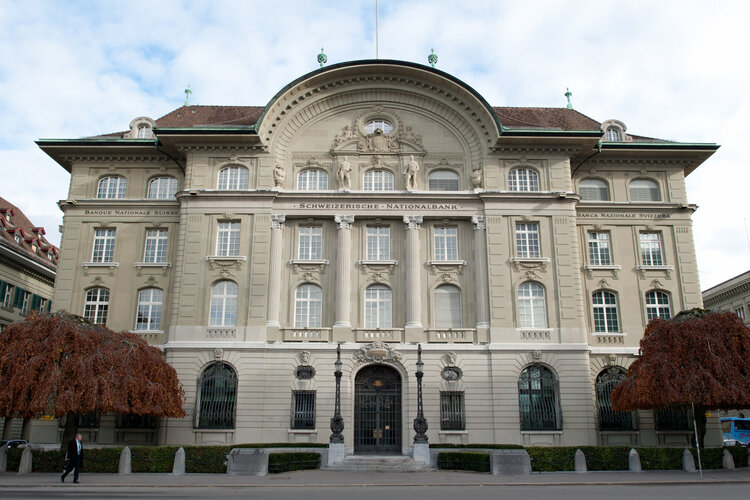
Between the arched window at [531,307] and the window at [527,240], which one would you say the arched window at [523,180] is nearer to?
the window at [527,240]

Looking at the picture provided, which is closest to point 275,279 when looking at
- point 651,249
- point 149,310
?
point 149,310

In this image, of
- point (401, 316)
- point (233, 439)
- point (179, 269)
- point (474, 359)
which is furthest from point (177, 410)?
point (474, 359)

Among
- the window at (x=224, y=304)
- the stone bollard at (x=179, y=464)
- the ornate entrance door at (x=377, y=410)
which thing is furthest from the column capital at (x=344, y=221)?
the stone bollard at (x=179, y=464)

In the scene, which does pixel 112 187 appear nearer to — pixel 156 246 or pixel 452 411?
pixel 156 246

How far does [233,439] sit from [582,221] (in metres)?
21.5

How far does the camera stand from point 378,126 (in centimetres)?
3631

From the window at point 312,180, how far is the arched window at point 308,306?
18.1 feet

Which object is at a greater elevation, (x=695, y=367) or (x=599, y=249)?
(x=599, y=249)

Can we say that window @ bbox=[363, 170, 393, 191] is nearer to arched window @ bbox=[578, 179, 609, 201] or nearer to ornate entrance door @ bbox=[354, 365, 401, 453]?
ornate entrance door @ bbox=[354, 365, 401, 453]

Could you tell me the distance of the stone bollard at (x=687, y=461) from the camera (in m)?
25.5

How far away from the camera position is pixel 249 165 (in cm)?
3494

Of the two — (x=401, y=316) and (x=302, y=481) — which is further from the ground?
(x=401, y=316)

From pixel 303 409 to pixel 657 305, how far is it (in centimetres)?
1938

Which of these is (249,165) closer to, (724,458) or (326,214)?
(326,214)
